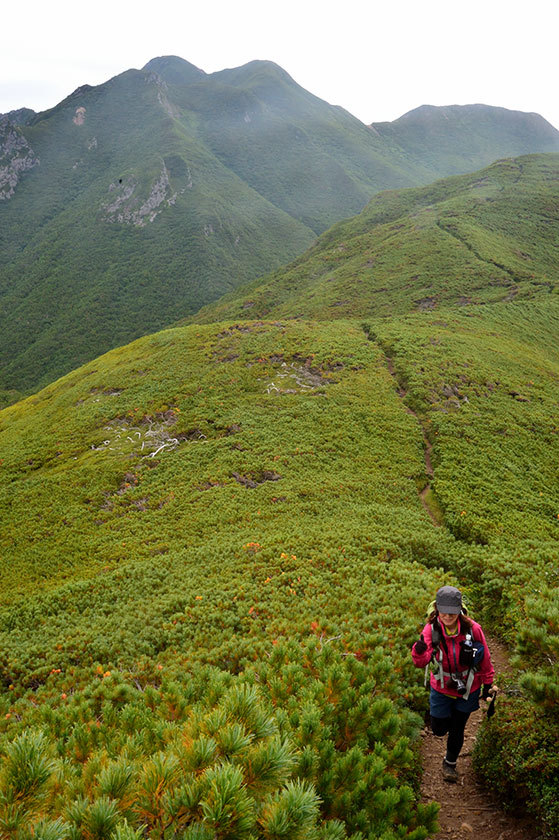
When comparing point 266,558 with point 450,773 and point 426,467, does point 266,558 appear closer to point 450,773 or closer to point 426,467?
point 450,773

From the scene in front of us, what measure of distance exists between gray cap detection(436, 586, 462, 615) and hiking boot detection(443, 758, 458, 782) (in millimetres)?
2844

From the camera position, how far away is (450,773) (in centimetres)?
687

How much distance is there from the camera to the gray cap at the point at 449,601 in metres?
6.12

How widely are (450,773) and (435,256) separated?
79686mm

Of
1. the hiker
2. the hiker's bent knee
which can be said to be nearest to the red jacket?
the hiker

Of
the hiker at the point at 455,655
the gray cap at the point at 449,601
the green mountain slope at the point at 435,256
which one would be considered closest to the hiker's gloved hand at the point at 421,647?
the hiker at the point at 455,655

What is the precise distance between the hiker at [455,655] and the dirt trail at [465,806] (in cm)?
56

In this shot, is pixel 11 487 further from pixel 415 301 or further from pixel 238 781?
pixel 415 301

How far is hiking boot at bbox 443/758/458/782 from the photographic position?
6.85 meters

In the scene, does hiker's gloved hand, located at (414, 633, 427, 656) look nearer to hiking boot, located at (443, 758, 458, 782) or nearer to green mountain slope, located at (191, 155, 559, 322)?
hiking boot, located at (443, 758, 458, 782)

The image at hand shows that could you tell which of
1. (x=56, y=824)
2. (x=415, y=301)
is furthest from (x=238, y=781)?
(x=415, y=301)

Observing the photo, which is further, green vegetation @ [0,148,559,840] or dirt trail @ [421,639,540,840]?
dirt trail @ [421,639,540,840]

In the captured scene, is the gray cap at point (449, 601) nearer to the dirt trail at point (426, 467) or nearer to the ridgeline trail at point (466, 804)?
the ridgeline trail at point (466, 804)

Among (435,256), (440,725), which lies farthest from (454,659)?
(435,256)
